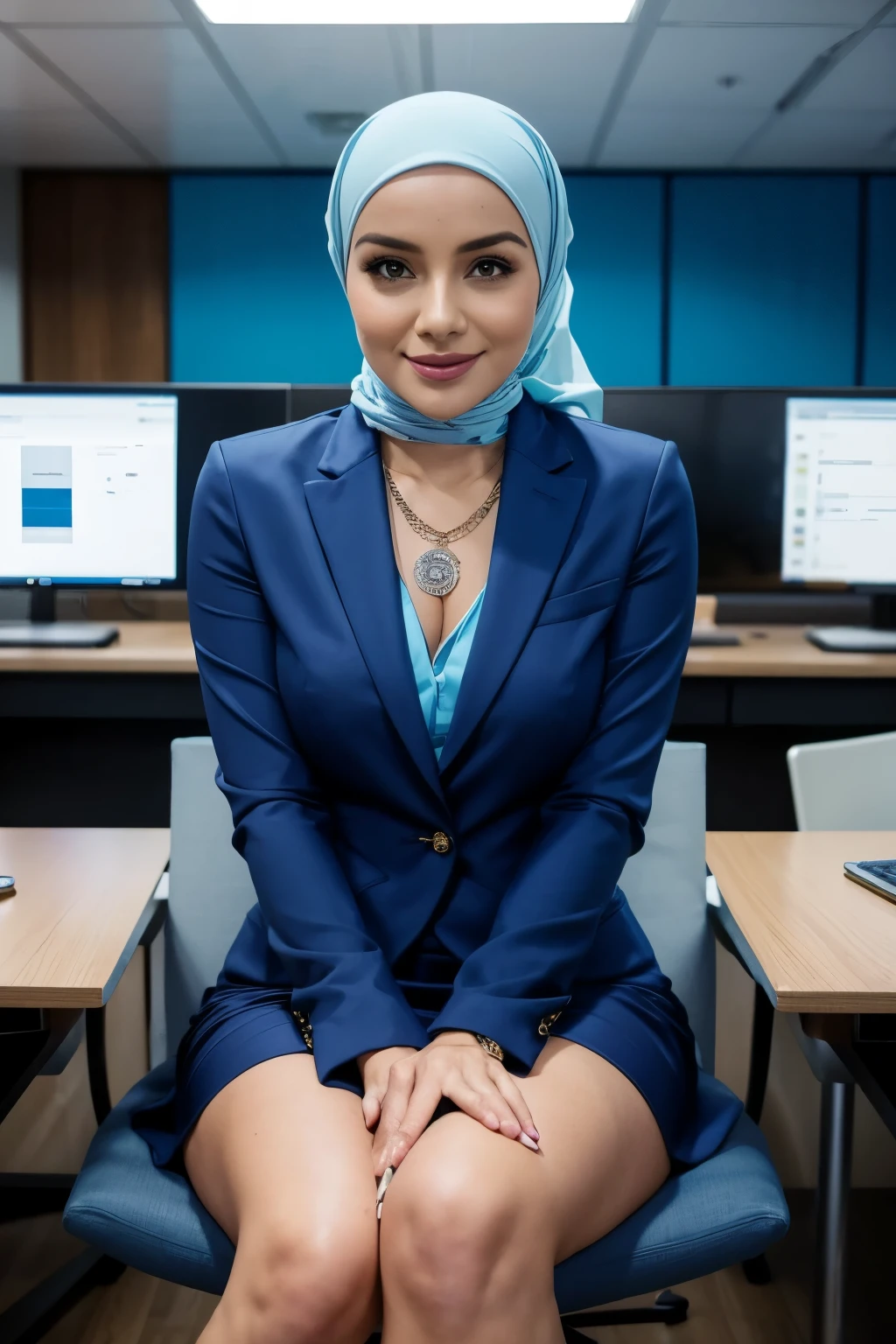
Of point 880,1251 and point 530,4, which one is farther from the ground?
point 530,4

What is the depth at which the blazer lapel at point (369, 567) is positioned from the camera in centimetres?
106

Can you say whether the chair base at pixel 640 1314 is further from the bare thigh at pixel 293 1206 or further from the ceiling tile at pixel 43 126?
the ceiling tile at pixel 43 126

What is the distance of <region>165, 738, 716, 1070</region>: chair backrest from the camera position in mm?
1308

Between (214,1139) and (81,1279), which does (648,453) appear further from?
(81,1279)

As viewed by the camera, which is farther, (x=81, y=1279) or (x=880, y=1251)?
(x=880, y=1251)

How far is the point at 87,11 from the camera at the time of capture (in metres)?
3.37

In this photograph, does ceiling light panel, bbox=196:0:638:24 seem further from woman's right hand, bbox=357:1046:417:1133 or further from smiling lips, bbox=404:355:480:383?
woman's right hand, bbox=357:1046:417:1133

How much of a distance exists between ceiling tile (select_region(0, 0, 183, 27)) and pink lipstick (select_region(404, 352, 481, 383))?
2881 millimetres

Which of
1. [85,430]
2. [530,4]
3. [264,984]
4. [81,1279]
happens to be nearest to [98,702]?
[85,430]

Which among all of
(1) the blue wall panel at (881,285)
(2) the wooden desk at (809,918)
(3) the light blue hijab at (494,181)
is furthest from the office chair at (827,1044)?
(1) the blue wall panel at (881,285)

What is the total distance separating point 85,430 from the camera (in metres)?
2.47

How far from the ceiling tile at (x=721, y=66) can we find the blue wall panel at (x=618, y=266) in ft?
2.33

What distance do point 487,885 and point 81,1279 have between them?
903 mm

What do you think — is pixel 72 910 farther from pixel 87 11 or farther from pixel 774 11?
pixel 774 11
